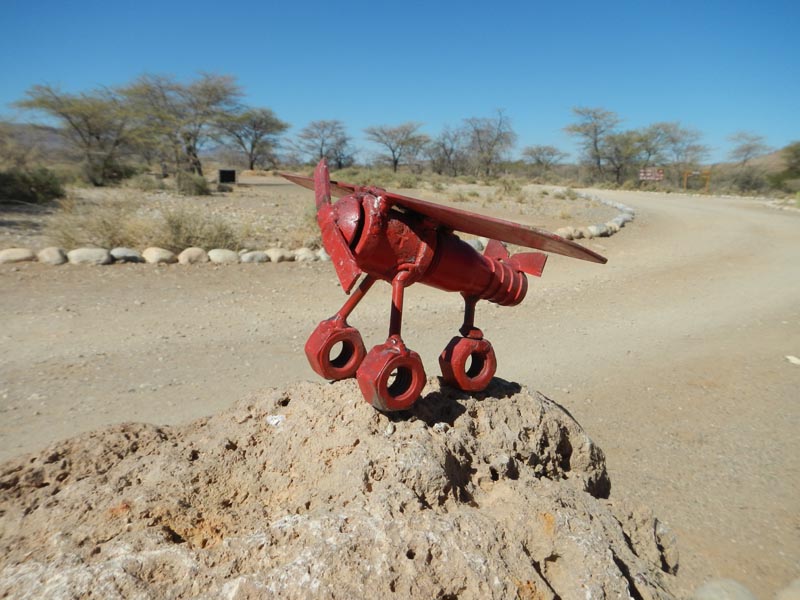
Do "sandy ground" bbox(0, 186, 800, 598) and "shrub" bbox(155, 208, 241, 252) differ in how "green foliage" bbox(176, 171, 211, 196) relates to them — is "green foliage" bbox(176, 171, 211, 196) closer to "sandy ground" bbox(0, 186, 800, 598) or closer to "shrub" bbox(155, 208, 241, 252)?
"shrub" bbox(155, 208, 241, 252)

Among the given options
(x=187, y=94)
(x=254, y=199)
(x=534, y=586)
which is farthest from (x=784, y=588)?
(x=187, y=94)

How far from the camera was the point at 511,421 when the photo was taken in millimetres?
2549

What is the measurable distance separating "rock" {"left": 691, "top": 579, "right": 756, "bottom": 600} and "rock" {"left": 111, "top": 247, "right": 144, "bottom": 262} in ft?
26.5

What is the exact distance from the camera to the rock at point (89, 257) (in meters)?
7.75

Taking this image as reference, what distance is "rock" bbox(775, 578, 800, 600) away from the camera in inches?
100

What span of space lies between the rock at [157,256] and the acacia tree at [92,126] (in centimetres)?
1663

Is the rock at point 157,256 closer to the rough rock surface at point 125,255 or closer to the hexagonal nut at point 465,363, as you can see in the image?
the rough rock surface at point 125,255

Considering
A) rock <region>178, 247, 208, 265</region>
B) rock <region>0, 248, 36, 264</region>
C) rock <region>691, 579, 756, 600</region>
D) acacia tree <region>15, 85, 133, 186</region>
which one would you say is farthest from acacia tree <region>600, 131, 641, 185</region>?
rock <region>691, 579, 756, 600</region>

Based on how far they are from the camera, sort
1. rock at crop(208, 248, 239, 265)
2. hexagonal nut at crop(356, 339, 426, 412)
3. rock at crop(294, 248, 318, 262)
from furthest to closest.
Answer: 1. rock at crop(294, 248, 318, 262)
2. rock at crop(208, 248, 239, 265)
3. hexagonal nut at crop(356, 339, 426, 412)

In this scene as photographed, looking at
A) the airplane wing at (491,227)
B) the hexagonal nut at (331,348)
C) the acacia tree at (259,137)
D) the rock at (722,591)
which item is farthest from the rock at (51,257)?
the acacia tree at (259,137)

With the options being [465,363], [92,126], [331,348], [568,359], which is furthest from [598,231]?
[92,126]

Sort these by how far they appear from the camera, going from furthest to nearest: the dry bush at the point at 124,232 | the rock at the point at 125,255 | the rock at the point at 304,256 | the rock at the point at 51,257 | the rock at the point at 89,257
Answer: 1. the rock at the point at 304,256
2. the dry bush at the point at 124,232
3. the rock at the point at 125,255
4. the rock at the point at 89,257
5. the rock at the point at 51,257

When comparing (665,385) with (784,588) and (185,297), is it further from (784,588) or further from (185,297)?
(185,297)

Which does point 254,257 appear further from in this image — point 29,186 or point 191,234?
point 29,186
